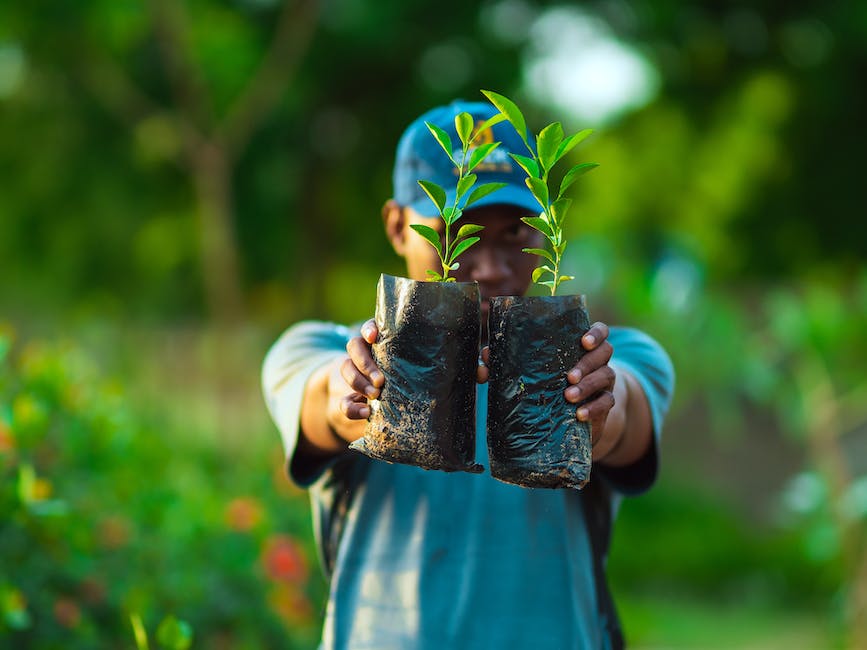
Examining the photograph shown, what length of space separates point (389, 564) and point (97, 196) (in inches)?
503

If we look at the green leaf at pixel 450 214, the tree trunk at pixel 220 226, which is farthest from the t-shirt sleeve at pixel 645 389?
the tree trunk at pixel 220 226

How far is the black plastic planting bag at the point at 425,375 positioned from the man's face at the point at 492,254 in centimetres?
32

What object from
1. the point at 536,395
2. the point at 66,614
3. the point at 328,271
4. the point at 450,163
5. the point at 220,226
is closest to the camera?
the point at 536,395

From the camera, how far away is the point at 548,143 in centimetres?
161

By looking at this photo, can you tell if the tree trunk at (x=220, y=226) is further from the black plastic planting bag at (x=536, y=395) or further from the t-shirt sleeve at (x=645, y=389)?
the black plastic planting bag at (x=536, y=395)

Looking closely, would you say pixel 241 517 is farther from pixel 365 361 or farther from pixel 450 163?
pixel 365 361

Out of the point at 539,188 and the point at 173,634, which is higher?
the point at 539,188

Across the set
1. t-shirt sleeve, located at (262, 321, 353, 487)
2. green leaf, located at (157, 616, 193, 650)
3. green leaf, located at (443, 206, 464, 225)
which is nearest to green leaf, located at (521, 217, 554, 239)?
green leaf, located at (443, 206, 464, 225)

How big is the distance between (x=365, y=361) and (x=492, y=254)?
431 mm

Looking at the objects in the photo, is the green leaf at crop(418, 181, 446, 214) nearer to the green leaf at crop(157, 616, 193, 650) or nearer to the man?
the man

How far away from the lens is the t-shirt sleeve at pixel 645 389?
1.91 meters

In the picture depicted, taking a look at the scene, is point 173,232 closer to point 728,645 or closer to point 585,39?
point 585,39

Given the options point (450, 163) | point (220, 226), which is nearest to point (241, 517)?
point (450, 163)

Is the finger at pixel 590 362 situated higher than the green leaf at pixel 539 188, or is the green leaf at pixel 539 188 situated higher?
the green leaf at pixel 539 188
